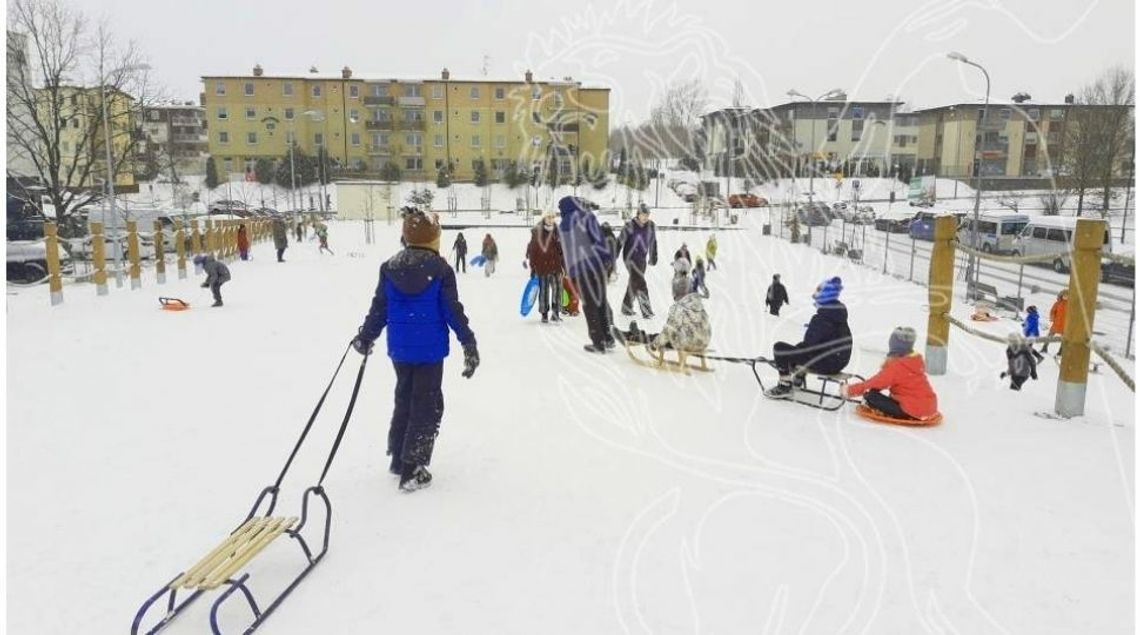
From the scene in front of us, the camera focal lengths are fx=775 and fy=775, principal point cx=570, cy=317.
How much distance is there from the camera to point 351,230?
1623 inches

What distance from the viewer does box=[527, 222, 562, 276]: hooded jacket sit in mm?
10648

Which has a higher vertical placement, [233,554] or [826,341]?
[826,341]

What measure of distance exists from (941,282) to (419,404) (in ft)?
17.4

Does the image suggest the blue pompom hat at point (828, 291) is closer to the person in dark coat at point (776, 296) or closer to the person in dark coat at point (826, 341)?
the person in dark coat at point (826, 341)

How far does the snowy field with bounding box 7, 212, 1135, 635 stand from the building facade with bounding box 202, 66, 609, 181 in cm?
5983

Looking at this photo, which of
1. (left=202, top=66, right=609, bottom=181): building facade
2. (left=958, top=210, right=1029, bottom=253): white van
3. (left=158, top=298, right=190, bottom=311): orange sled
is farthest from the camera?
(left=202, top=66, right=609, bottom=181): building facade

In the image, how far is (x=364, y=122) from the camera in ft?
224

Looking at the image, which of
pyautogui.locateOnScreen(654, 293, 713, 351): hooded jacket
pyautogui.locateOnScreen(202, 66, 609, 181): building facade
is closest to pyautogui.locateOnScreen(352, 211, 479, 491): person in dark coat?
pyautogui.locateOnScreen(654, 293, 713, 351): hooded jacket

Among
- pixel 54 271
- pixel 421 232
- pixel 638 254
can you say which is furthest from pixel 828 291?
pixel 54 271

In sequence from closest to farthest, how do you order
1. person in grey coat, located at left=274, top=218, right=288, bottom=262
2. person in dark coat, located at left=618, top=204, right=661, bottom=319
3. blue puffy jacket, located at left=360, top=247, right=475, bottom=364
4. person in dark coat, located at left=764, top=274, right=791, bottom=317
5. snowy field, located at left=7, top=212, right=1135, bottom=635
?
snowy field, located at left=7, top=212, right=1135, bottom=635, blue puffy jacket, located at left=360, top=247, right=475, bottom=364, person in dark coat, located at left=618, top=204, right=661, bottom=319, person in dark coat, located at left=764, top=274, right=791, bottom=317, person in grey coat, located at left=274, top=218, right=288, bottom=262

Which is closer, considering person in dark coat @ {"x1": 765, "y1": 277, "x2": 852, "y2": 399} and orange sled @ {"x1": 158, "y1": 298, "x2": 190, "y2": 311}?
person in dark coat @ {"x1": 765, "y1": 277, "x2": 852, "y2": 399}

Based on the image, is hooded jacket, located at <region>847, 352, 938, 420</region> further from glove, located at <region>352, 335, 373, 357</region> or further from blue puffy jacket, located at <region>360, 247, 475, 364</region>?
glove, located at <region>352, 335, 373, 357</region>

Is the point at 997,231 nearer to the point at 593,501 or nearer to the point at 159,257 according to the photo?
the point at 159,257

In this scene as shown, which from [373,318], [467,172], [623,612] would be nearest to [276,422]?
[373,318]
